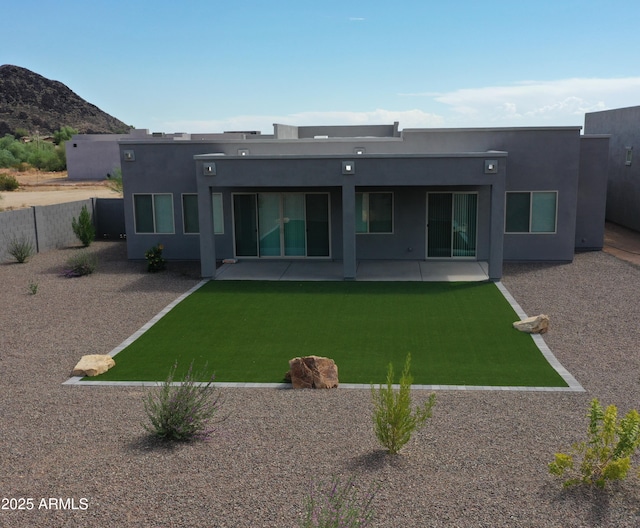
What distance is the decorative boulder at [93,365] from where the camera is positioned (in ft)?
37.5

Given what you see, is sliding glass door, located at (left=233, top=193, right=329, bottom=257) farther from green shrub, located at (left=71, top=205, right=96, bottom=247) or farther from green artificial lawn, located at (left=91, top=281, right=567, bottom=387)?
green shrub, located at (left=71, top=205, right=96, bottom=247)

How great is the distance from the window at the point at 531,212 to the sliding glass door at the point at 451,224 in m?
1.13

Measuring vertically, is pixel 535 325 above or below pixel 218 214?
below

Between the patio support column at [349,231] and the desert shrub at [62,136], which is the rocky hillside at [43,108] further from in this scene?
the patio support column at [349,231]

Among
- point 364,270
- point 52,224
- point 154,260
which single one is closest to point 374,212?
point 364,270

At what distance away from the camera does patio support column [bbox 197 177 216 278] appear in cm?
1862

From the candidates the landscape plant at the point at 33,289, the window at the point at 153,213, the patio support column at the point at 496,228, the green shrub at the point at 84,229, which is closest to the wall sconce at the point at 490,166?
the patio support column at the point at 496,228

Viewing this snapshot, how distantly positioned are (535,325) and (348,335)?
3.68 m

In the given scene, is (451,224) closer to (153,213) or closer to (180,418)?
(153,213)

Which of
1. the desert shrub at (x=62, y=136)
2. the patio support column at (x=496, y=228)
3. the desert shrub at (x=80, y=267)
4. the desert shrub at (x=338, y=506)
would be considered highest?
the desert shrub at (x=62, y=136)

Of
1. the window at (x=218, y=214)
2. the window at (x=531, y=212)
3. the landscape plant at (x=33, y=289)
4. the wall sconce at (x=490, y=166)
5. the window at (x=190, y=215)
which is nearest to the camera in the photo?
the landscape plant at (x=33, y=289)

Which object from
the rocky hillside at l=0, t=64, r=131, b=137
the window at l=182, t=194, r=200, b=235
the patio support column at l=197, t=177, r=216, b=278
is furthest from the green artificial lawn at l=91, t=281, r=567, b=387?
the rocky hillside at l=0, t=64, r=131, b=137

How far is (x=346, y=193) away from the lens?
18.2 meters

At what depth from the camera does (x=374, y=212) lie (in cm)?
2053
